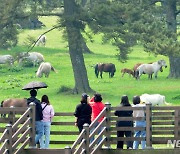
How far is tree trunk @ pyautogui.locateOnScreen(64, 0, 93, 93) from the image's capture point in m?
49.6

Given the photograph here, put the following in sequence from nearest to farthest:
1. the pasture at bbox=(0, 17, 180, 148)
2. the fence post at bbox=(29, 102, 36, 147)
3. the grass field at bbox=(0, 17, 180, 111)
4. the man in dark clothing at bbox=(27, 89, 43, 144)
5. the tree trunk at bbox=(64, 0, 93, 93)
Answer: the fence post at bbox=(29, 102, 36, 147) < the man in dark clothing at bbox=(27, 89, 43, 144) < the pasture at bbox=(0, 17, 180, 148) < the grass field at bbox=(0, 17, 180, 111) < the tree trunk at bbox=(64, 0, 93, 93)

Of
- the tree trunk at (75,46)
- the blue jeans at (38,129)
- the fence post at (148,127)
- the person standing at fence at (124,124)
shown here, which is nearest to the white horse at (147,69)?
the tree trunk at (75,46)

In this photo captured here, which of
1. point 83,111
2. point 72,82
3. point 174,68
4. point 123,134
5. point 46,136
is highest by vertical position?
point 83,111

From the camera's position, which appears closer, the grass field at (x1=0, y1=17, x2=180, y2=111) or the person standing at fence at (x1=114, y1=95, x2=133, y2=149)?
the person standing at fence at (x1=114, y1=95, x2=133, y2=149)

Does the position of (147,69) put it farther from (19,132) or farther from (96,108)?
(19,132)

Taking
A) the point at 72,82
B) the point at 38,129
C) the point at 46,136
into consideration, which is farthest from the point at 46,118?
the point at 72,82

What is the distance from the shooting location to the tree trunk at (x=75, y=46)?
49.6 metres

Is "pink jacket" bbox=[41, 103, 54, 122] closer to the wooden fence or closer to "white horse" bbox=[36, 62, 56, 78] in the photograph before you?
the wooden fence

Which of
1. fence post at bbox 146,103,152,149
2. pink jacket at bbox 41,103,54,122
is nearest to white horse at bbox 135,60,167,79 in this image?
pink jacket at bbox 41,103,54,122

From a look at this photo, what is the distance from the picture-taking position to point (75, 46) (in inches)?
1971

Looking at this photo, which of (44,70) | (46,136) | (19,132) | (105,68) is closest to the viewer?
(19,132)

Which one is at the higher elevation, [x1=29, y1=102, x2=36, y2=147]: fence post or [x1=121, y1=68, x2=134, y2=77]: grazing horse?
[x1=29, y1=102, x2=36, y2=147]: fence post

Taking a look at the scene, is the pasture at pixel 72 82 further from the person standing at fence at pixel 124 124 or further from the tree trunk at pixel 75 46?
the person standing at fence at pixel 124 124

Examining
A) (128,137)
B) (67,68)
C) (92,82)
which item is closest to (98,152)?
(128,137)
